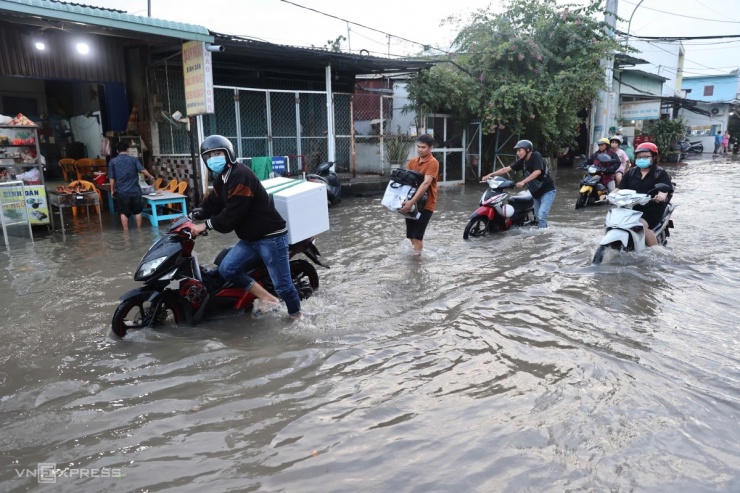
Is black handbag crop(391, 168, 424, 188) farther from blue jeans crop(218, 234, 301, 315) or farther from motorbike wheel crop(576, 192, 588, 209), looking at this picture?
motorbike wheel crop(576, 192, 588, 209)

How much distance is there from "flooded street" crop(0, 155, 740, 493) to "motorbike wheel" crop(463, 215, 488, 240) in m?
1.82

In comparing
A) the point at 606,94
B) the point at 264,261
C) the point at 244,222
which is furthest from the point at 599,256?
the point at 606,94

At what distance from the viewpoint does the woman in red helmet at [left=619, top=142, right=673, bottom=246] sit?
6.33m

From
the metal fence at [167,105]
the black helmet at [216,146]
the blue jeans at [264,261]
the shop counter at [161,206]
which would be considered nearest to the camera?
the black helmet at [216,146]

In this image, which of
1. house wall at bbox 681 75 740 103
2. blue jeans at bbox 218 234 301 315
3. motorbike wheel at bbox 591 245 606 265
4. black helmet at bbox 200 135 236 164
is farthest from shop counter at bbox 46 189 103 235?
house wall at bbox 681 75 740 103

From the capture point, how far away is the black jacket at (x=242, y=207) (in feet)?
13.2

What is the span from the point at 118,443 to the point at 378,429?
1445 mm

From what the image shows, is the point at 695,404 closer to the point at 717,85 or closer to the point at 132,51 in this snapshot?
the point at 132,51

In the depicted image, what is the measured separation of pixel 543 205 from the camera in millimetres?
8156

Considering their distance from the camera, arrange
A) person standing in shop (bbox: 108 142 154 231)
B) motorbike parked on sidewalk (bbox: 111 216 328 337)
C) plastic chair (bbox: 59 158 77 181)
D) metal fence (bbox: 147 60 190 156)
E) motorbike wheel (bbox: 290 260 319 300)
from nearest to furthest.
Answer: motorbike parked on sidewalk (bbox: 111 216 328 337) → motorbike wheel (bbox: 290 260 319 300) → person standing in shop (bbox: 108 142 154 231) → metal fence (bbox: 147 60 190 156) → plastic chair (bbox: 59 158 77 181)

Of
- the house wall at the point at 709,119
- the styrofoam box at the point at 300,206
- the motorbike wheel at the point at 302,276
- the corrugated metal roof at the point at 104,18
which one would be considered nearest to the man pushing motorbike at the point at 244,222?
the styrofoam box at the point at 300,206

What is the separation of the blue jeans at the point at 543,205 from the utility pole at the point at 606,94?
9825 millimetres

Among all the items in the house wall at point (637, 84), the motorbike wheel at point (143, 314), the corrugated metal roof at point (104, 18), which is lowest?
the motorbike wheel at point (143, 314)

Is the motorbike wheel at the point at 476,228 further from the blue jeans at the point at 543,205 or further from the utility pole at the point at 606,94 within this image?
the utility pole at the point at 606,94
